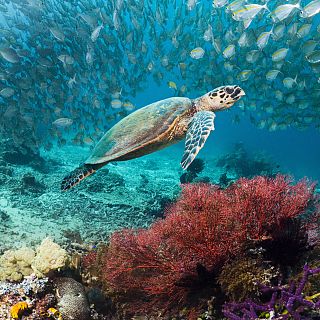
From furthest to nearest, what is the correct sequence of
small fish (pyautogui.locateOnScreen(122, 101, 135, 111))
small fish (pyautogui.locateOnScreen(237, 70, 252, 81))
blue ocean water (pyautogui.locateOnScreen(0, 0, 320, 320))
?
small fish (pyautogui.locateOnScreen(122, 101, 135, 111)) < small fish (pyautogui.locateOnScreen(237, 70, 252, 81)) < blue ocean water (pyautogui.locateOnScreen(0, 0, 320, 320))

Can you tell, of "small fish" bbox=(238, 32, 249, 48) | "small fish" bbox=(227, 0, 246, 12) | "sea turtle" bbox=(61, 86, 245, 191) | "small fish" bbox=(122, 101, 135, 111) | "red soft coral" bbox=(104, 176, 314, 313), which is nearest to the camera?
"red soft coral" bbox=(104, 176, 314, 313)

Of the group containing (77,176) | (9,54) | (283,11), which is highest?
(9,54)

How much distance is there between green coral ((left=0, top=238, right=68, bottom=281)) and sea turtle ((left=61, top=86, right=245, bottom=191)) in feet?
4.80

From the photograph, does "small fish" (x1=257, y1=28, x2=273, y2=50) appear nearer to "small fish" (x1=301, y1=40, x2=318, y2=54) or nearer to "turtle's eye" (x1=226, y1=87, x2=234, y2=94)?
"small fish" (x1=301, y1=40, x2=318, y2=54)

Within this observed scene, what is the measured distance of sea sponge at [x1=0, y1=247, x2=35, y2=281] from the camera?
297 centimetres

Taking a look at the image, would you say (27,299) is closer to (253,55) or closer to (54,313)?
(54,313)

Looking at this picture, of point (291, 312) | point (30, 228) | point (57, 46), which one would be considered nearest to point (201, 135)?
point (291, 312)

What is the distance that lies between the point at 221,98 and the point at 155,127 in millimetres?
1301

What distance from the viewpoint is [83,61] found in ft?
32.4

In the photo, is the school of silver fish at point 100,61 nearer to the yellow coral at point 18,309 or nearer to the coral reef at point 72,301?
the coral reef at point 72,301

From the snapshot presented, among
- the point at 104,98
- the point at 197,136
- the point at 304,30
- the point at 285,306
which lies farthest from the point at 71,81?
the point at 285,306

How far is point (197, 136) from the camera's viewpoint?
3.73 meters

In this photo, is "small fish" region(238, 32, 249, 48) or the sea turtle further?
"small fish" region(238, 32, 249, 48)

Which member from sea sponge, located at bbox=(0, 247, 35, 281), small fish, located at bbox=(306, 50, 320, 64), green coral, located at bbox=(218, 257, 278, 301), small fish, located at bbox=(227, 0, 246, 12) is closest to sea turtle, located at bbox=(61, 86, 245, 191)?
sea sponge, located at bbox=(0, 247, 35, 281)
